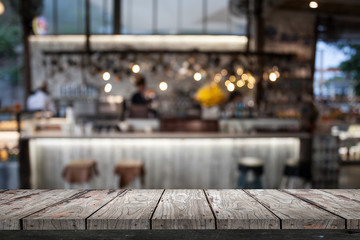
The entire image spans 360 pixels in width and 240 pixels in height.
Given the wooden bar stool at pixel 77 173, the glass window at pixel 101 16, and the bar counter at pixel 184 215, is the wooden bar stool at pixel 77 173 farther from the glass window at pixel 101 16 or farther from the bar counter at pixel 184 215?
the glass window at pixel 101 16

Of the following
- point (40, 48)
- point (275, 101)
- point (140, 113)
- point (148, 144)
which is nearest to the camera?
point (148, 144)

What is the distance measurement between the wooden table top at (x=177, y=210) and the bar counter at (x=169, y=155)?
12.6 ft

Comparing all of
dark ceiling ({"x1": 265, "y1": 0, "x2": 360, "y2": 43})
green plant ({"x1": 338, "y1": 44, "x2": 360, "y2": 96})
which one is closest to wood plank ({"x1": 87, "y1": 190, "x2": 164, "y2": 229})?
dark ceiling ({"x1": 265, "y1": 0, "x2": 360, "y2": 43})

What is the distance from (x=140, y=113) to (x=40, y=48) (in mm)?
4966

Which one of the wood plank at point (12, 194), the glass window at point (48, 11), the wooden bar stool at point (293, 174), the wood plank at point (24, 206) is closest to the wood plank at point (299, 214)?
the wood plank at point (24, 206)

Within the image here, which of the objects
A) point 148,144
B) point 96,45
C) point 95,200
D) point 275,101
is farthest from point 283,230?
point 96,45

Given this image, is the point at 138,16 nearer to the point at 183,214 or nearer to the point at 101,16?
the point at 101,16

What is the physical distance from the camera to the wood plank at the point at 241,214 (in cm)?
140

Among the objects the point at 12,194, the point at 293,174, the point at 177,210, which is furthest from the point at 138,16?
the point at 177,210

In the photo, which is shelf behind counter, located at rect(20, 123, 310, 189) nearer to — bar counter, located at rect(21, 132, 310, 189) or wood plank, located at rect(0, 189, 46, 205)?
bar counter, located at rect(21, 132, 310, 189)

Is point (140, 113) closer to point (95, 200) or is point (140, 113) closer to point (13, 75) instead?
point (95, 200)

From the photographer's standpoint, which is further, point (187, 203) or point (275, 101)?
point (275, 101)

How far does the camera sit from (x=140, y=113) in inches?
246

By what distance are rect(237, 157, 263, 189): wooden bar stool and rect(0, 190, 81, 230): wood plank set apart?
12.2 feet
